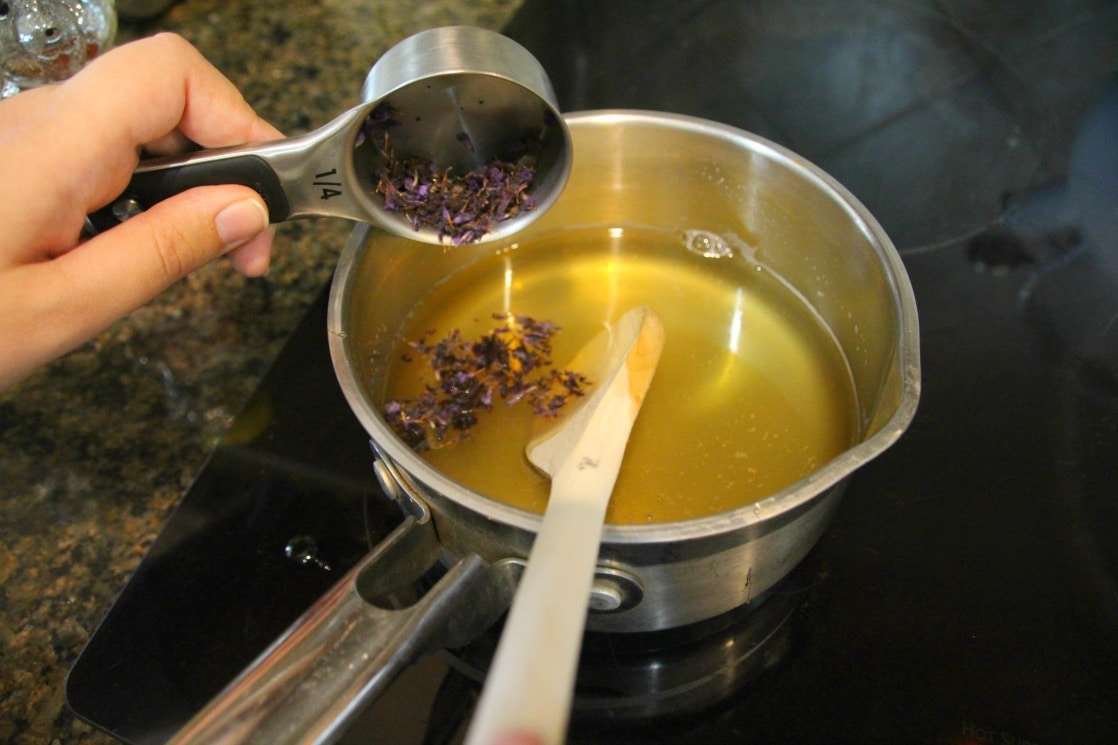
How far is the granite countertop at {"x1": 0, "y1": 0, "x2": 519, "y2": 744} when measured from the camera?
2.70ft

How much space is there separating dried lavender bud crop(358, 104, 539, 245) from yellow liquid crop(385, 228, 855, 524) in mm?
215

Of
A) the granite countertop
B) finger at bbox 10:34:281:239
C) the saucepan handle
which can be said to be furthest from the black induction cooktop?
finger at bbox 10:34:281:239

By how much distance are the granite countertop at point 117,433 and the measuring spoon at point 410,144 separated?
0.28 metres

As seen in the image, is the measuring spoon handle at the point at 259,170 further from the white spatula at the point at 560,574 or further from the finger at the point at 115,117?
the white spatula at the point at 560,574

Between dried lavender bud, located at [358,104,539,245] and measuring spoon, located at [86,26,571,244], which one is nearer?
measuring spoon, located at [86,26,571,244]

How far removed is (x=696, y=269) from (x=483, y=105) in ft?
1.37

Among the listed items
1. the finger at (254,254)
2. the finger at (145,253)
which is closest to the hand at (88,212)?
the finger at (145,253)

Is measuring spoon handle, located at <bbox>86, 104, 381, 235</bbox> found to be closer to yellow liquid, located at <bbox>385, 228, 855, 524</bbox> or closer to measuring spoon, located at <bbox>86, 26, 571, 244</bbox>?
measuring spoon, located at <bbox>86, 26, 571, 244</bbox>

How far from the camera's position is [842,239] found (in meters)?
0.94

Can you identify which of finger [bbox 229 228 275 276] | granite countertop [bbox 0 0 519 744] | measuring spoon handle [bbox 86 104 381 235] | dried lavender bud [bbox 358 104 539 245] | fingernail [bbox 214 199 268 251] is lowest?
granite countertop [bbox 0 0 519 744]

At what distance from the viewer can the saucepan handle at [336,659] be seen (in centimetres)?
55

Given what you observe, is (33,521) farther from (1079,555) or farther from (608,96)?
(1079,555)

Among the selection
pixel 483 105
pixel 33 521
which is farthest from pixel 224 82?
pixel 33 521

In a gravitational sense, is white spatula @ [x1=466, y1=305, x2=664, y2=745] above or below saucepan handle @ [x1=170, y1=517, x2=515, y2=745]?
above
